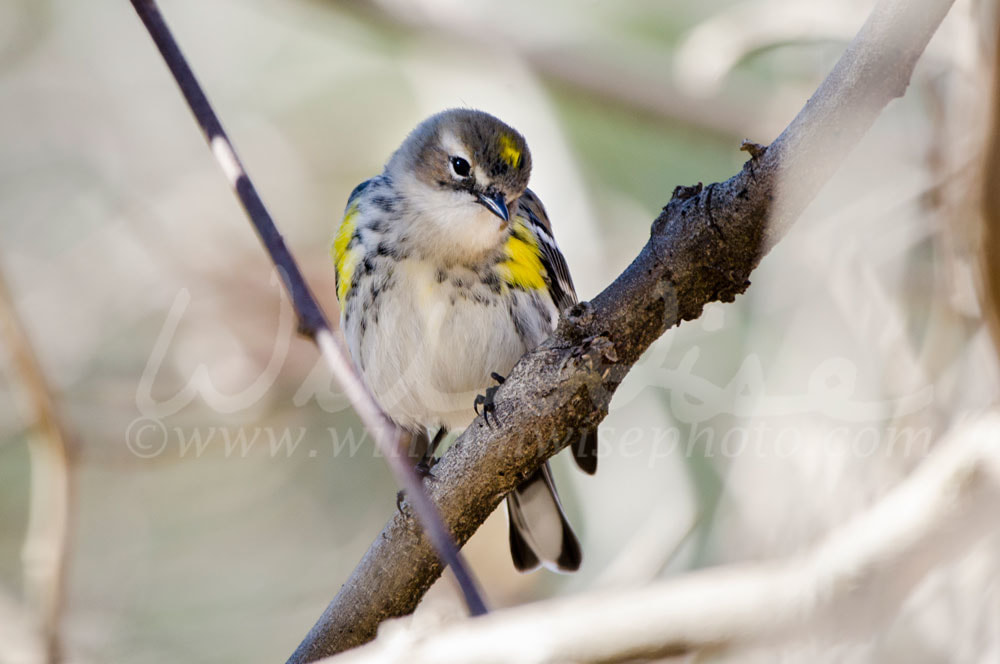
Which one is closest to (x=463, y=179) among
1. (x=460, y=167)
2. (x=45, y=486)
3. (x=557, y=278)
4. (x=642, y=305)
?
(x=460, y=167)

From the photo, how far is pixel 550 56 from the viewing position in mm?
4418

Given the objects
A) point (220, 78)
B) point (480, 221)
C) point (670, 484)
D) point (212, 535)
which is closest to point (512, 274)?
point (480, 221)

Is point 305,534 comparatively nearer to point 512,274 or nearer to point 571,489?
point 571,489

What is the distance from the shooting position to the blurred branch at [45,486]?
8.11 feet

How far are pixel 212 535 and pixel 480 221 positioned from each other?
2.99m

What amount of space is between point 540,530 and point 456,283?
1021 millimetres

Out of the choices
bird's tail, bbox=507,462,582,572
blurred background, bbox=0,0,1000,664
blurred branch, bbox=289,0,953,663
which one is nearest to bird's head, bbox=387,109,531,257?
blurred background, bbox=0,0,1000,664

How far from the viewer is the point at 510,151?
3.55 meters

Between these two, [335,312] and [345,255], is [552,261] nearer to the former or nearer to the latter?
[345,255]

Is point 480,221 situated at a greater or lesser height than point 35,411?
greater
